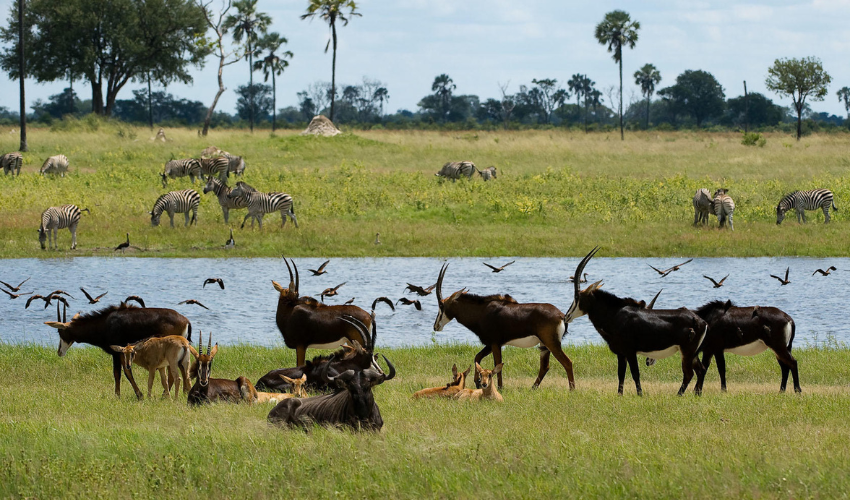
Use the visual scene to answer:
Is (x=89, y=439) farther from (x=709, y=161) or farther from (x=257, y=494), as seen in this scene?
(x=709, y=161)

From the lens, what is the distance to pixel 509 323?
40.1 feet

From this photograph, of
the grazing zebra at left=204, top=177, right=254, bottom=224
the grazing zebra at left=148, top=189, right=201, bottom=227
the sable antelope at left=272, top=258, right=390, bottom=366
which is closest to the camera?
the sable antelope at left=272, top=258, right=390, bottom=366

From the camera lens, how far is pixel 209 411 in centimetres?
977

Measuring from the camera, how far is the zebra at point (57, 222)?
2842 centimetres

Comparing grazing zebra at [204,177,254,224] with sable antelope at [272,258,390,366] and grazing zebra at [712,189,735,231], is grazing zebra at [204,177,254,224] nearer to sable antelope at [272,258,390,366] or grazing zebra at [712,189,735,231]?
grazing zebra at [712,189,735,231]

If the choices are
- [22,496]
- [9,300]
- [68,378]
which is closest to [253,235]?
[9,300]

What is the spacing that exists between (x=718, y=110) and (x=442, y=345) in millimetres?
111256

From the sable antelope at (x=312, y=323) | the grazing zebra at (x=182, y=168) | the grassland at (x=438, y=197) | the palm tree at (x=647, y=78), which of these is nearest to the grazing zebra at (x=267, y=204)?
the grassland at (x=438, y=197)

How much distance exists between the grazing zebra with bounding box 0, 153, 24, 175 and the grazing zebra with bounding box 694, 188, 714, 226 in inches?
1031

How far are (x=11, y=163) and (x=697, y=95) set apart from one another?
9853cm

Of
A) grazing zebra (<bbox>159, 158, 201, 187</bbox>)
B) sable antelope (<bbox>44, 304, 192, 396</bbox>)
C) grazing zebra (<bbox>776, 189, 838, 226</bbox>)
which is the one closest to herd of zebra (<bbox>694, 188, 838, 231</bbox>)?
grazing zebra (<bbox>776, 189, 838, 226</bbox>)

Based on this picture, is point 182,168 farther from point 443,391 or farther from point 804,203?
point 443,391

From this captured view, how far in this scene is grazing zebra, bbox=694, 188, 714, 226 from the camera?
31.8m

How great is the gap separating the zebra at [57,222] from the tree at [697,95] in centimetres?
10166
